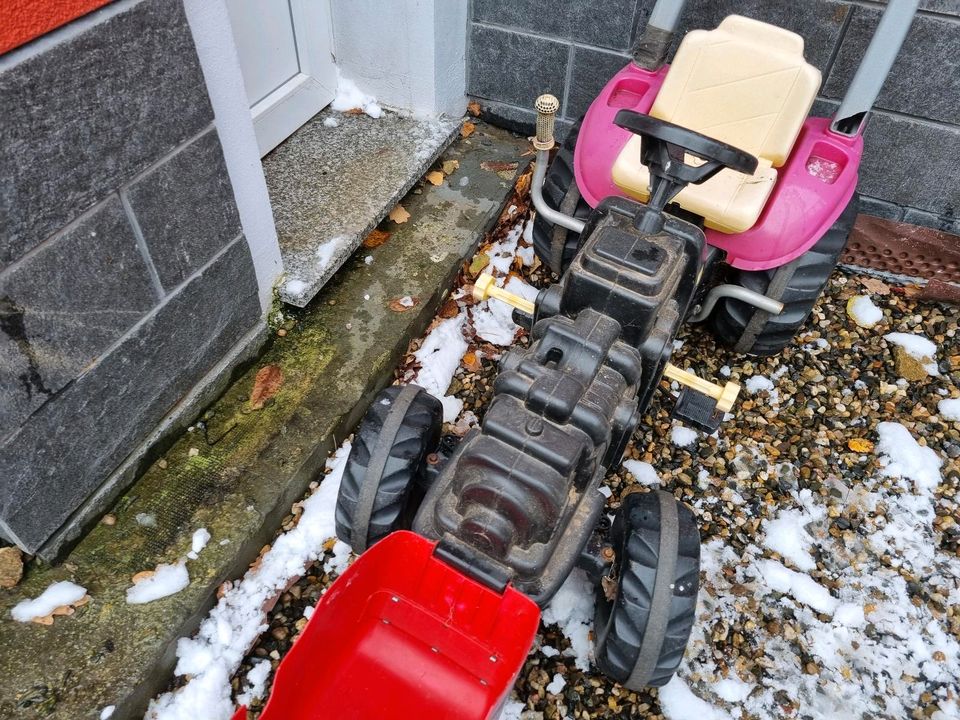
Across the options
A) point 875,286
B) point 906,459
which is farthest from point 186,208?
point 875,286

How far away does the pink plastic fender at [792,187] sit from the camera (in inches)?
85.6

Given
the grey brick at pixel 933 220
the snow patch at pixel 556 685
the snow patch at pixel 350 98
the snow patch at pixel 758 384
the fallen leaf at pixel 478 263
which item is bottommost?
the snow patch at pixel 556 685

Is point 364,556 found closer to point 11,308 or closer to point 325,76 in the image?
point 11,308

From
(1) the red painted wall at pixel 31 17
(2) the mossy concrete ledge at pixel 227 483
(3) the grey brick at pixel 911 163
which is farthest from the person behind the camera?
(3) the grey brick at pixel 911 163

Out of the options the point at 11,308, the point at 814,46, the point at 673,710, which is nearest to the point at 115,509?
the point at 11,308

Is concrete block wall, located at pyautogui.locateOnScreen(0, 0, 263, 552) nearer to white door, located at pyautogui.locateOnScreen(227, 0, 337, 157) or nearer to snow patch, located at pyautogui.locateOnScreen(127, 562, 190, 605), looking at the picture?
snow patch, located at pyautogui.locateOnScreen(127, 562, 190, 605)

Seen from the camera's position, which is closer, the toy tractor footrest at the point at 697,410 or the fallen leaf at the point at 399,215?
the toy tractor footrest at the point at 697,410

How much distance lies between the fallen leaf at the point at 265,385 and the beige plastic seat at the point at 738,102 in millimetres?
1275

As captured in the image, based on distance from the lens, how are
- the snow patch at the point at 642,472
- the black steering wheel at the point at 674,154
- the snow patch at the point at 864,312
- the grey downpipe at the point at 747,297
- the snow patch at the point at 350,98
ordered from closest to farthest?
the black steering wheel at the point at 674,154, the grey downpipe at the point at 747,297, the snow patch at the point at 642,472, the snow patch at the point at 864,312, the snow patch at the point at 350,98

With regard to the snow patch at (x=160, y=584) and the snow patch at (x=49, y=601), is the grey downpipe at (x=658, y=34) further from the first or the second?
the snow patch at (x=49, y=601)

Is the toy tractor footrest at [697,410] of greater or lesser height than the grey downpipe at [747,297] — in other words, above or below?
below

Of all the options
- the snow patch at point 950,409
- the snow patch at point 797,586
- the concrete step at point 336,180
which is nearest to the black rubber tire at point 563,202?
the concrete step at point 336,180

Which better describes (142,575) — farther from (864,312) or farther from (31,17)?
(864,312)

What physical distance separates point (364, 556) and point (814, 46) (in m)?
2.41
